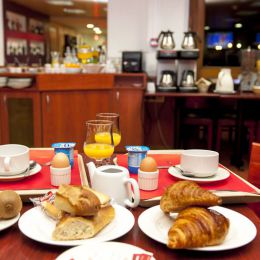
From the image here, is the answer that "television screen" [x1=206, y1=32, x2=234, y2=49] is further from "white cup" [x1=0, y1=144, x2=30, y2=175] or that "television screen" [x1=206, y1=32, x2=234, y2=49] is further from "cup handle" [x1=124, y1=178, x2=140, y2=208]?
"cup handle" [x1=124, y1=178, x2=140, y2=208]

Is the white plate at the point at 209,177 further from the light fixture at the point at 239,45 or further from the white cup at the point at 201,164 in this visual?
the light fixture at the point at 239,45

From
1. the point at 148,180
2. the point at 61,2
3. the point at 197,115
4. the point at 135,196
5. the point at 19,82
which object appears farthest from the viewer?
the point at 61,2

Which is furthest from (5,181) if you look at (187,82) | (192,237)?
(187,82)

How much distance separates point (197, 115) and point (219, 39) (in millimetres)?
1759

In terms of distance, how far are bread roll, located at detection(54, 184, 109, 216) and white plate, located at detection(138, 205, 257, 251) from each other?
137 mm

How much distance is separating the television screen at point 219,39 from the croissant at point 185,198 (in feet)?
16.4

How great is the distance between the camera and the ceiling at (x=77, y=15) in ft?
23.6

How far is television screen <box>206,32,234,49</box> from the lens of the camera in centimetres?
562

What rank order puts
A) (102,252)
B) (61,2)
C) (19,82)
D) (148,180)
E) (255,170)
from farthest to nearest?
(61,2)
(19,82)
(255,170)
(148,180)
(102,252)

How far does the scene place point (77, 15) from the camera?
8.42m

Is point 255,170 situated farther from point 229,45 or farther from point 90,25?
point 90,25

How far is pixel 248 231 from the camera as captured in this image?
2.93 feet

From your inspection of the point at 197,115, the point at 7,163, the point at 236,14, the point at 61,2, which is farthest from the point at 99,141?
the point at 61,2

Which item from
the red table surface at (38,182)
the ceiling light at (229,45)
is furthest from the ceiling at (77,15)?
the red table surface at (38,182)
